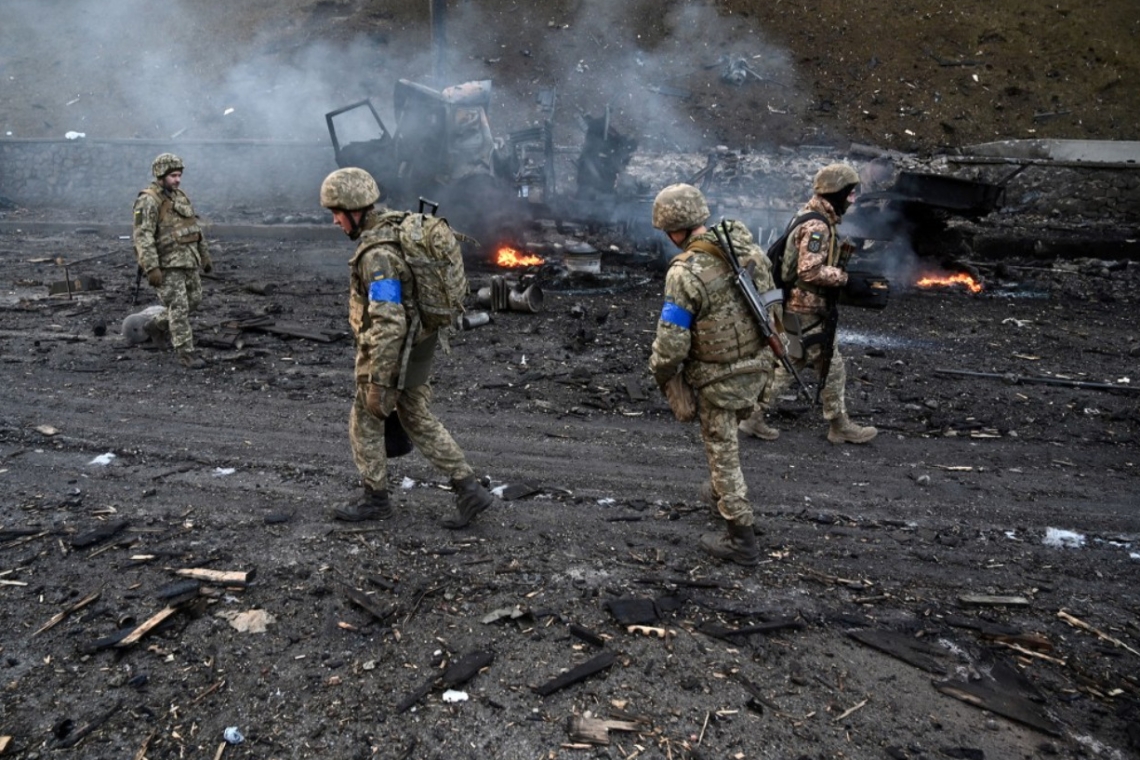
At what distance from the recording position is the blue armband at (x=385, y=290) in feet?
14.2

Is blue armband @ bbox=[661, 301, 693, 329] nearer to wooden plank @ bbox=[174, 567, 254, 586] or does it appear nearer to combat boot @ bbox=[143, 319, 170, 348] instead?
wooden plank @ bbox=[174, 567, 254, 586]

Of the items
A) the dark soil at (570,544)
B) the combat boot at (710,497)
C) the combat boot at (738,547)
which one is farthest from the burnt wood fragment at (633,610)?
the combat boot at (710,497)

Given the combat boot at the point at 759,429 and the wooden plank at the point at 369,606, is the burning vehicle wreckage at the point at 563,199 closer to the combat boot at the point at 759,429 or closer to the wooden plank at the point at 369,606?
the combat boot at the point at 759,429

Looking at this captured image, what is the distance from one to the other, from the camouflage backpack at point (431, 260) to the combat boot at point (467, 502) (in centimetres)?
105

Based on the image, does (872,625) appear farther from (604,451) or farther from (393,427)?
(393,427)

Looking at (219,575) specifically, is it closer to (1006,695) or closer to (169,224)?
(1006,695)

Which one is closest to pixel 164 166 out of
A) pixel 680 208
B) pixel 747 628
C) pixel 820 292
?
pixel 680 208

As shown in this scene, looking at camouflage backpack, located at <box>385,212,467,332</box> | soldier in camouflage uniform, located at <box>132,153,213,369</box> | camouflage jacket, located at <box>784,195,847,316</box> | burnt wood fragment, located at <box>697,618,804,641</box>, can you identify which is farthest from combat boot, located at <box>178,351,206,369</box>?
burnt wood fragment, located at <box>697,618,804,641</box>

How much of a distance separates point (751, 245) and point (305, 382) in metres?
4.73

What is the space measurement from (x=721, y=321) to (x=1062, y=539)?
107 inches

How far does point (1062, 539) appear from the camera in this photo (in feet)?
16.4

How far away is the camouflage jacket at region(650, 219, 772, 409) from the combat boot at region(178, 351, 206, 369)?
5.37 metres

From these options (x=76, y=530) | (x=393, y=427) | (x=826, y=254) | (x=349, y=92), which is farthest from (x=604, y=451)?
(x=349, y=92)

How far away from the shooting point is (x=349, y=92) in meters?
21.0
